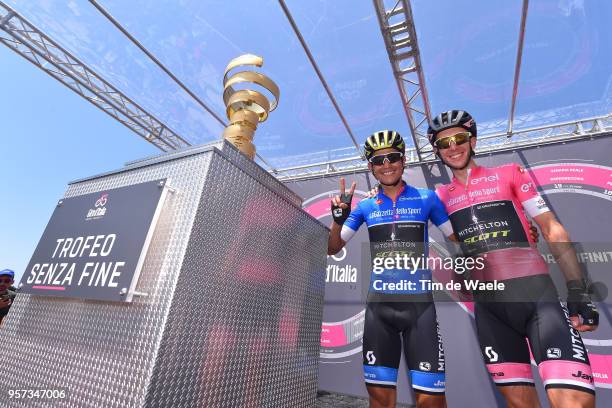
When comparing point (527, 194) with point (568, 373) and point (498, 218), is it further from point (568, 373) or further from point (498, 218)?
point (568, 373)

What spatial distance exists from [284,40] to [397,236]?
14.1ft

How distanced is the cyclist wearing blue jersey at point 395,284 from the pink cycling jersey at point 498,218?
0.21 metres

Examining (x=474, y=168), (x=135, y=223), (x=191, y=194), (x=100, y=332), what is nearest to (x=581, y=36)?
(x=474, y=168)

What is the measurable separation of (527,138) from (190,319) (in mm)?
5967

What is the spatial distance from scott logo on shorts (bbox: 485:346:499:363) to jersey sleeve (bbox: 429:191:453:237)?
892mm

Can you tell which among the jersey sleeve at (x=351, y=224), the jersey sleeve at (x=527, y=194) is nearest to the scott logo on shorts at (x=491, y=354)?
the jersey sleeve at (x=527, y=194)

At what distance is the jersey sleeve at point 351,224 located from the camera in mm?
2670

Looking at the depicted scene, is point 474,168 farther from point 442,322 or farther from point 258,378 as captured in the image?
point 442,322

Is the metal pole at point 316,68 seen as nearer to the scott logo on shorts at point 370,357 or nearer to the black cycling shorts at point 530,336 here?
the black cycling shorts at point 530,336

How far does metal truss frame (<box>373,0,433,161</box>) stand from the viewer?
12.3 ft

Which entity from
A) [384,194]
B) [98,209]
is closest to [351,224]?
[384,194]

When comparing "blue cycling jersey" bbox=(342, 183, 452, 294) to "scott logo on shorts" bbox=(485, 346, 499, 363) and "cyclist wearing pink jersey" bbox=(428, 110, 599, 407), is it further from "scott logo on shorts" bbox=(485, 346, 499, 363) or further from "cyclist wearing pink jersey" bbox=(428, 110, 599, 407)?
"scott logo on shorts" bbox=(485, 346, 499, 363)

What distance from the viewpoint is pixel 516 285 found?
1950mm

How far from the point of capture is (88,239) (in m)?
1.61
